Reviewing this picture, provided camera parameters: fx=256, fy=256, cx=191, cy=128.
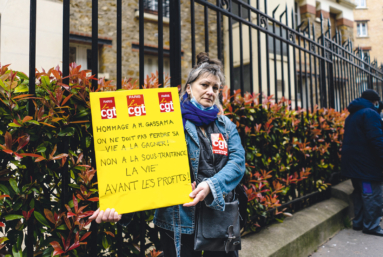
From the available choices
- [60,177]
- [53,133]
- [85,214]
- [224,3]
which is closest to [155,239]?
[85,214]

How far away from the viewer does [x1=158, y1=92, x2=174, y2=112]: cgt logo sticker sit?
1480 millimetres

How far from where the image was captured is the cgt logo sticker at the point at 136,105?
4.62 ft

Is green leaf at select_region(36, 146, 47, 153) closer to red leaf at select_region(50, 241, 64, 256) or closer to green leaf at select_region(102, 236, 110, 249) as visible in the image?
red leaf at select_region(50, 241, 64, 256)

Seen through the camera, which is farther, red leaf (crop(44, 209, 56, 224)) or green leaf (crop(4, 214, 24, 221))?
red leaf (crop(44, 209, 56, 224))

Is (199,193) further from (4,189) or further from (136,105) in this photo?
(4,189)

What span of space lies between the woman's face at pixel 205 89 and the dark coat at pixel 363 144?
3106 millimetres

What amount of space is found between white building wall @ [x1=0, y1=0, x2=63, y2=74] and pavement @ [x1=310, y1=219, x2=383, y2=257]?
20.6 feet

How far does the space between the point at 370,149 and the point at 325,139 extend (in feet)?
2.74

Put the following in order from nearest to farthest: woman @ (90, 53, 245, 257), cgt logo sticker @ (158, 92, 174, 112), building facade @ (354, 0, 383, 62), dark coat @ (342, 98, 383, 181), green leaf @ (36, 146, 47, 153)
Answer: green leaf @ (36, 146, 47, 153), cgt logo sticker @ (158, 92, 174, 112), woman @ (90, 53, 245, 257), dark coat @ (342, 98, 383, 181), building facade @ (354, 0, 383, 62)

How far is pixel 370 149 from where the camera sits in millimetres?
3758

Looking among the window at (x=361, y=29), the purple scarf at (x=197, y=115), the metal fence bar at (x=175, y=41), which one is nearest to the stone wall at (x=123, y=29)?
the metal fence bar at (x=175, y=41)

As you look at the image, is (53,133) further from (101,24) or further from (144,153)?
(101,24)

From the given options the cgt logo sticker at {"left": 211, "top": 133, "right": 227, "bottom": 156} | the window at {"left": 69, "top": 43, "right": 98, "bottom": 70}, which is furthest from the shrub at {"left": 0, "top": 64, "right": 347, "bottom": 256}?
the window at {"left": 69, "top": 43, "right": 98, "bottom": 70}

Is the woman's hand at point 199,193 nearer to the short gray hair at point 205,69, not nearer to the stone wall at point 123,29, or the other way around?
the short gray hair at point 205,69
